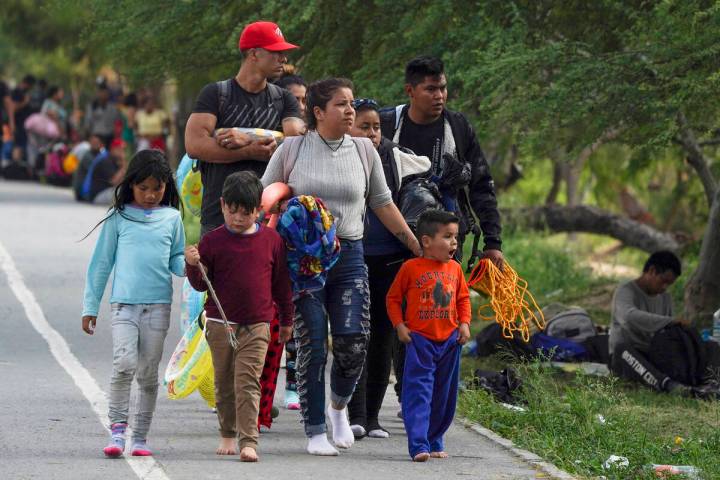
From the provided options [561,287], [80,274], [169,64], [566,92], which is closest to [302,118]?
[566,92]

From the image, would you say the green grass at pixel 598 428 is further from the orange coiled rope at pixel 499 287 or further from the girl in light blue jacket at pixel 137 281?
the girl in light blue jacket at pixel 137 281

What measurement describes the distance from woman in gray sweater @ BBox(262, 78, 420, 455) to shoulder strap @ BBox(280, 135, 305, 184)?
14 mm

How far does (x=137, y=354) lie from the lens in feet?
24.1

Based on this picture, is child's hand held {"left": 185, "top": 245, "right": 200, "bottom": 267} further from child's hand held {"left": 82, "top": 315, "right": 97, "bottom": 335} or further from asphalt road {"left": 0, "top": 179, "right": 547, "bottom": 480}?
asphalt road {"left": 0, "top": 179, "right": 547, "bottom": 480}

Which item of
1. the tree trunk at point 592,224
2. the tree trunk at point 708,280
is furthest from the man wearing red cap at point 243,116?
the tree trunk at point 592,224

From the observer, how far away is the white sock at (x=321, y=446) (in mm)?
7582

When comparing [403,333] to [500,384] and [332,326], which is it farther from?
[500,384]

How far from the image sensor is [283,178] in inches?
301

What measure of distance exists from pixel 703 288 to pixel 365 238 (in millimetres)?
6231

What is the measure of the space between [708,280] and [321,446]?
6738 mm

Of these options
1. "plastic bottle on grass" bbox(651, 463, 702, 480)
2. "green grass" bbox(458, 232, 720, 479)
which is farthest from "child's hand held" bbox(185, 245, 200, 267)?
"plastic bottle on grass" bbox(651, 463, 702, 480)

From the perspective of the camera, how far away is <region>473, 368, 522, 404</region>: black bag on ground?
9.64m

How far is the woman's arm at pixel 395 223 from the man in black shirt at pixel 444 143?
0.59 m

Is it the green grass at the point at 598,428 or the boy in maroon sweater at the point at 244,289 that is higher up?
the boy in maroon sweater at the point at 244,289
